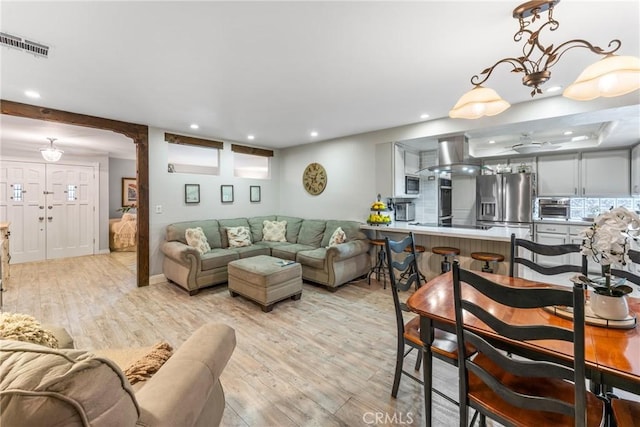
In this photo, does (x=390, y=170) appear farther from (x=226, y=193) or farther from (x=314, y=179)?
(x=226, y=193)

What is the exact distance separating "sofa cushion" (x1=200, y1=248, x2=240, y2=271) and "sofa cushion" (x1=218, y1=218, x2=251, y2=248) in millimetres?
372

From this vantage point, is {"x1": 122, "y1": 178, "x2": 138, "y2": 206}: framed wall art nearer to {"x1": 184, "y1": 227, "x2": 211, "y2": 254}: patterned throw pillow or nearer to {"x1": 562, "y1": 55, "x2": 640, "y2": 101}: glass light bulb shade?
{"x1": 184, "y1": 227, "x2": 211, "y2": 254}: patterned throw pillow

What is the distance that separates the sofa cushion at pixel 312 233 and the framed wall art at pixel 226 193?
150 cm

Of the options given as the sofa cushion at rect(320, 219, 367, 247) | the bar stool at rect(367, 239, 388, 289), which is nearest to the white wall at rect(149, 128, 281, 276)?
the sofa cushion at rect(320, 219, 367, 247)

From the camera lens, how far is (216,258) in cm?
403

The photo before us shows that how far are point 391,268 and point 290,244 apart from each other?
3.41 meters

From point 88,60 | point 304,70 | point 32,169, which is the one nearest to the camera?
point 88,60

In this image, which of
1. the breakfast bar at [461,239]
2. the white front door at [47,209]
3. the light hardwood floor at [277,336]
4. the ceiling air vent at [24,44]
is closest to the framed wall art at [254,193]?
the light hardwood floor at [277,336]

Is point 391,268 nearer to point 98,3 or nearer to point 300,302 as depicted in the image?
point 300,302

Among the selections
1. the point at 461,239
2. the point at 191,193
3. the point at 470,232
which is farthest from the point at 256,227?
the point at 470,232

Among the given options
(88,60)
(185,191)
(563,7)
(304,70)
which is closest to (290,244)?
(185,191)

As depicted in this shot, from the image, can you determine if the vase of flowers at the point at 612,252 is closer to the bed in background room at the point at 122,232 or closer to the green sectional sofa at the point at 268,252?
the green sectional sofa at the point at 268,252

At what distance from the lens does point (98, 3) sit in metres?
1.61

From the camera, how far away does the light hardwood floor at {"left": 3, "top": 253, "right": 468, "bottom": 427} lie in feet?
5.79
